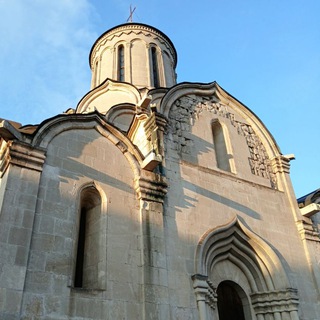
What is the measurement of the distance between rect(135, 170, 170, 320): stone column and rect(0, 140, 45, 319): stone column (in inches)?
94.0

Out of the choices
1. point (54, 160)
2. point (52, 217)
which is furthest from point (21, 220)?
point (54, 160)

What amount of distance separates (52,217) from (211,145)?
5.69 m

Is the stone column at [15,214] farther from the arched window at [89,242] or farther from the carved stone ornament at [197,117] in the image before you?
the carved stone ornament at [197,117]

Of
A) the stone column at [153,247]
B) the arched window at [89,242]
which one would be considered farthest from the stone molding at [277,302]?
the arched window at [89,242]

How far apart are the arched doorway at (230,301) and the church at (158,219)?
3cm

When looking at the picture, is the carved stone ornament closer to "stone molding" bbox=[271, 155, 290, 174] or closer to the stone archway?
"stone molding" bbox=[271, 155, 290, 174]

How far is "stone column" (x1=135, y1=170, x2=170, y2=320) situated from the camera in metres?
7.36

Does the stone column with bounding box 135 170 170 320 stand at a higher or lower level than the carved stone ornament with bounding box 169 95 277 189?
lower

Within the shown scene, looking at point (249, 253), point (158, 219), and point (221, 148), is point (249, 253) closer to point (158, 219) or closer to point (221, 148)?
point (158, 219)

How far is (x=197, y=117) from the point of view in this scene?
11734mm

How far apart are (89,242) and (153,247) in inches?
53.8

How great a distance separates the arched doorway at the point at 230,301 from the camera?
933 cm

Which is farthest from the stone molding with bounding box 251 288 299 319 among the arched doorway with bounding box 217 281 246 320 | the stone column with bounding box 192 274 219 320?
the stone column with bounding box 192 274 219 320

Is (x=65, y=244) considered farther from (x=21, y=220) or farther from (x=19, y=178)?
(x=19, y=178)
